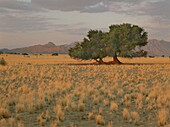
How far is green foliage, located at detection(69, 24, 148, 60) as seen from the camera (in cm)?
3897

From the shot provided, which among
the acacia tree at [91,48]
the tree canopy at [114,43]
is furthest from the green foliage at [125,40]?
the acacia tree at [91,48]

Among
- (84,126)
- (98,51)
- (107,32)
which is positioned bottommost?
(84,126)

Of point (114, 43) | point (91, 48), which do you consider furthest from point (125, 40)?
point (91, 48)

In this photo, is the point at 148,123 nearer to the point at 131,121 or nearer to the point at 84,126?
the point at 131,121

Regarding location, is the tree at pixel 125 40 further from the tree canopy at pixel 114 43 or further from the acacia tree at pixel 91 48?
the acacia tree at pixel 91 48

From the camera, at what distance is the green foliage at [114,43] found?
39.0 metres

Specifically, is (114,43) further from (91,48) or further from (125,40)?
(91,48)

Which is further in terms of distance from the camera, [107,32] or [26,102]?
[107,32]

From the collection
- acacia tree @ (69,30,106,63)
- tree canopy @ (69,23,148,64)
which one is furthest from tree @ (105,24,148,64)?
acacia tree @ (69,30,106,63)

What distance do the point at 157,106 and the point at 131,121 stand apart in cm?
266

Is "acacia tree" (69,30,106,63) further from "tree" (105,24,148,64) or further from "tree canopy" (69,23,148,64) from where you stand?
"tree" (105,24,148,64)

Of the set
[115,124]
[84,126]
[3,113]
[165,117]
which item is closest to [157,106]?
[165,117]

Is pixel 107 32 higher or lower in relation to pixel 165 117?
higher

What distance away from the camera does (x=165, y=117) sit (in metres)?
7.34
